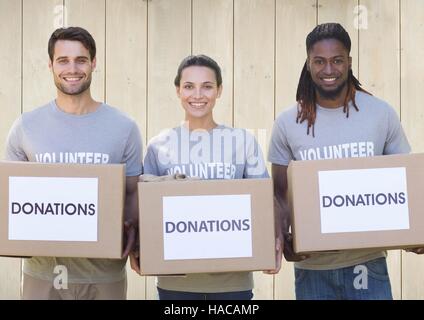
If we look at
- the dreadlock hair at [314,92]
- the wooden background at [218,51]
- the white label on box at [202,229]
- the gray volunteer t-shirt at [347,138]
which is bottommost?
the white label on box at [202,229]

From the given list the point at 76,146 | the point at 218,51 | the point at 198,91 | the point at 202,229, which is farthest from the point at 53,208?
the point at 218,51

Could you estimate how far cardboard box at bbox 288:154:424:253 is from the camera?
210cm

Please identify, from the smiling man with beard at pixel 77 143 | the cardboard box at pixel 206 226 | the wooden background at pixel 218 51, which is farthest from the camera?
the wooden background at pixel 218 51

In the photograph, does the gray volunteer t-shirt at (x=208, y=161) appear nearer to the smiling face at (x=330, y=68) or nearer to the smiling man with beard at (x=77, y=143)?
the smiling man with beard at (x=77, y=143)

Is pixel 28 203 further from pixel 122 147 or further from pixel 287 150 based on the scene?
pixel 287 150

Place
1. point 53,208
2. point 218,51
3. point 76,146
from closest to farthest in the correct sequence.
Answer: point 53,208
point 76,146
point 218,51

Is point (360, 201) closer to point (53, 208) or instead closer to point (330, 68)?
point (330, 68)

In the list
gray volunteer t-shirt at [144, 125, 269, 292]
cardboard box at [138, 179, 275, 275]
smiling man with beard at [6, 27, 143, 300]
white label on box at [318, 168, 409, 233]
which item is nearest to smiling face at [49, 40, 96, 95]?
smiling man with beard at [6, 27, 143, 300]

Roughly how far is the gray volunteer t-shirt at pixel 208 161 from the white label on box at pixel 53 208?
26cm

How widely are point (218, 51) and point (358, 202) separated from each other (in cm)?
112

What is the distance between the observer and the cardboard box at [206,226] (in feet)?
6.86

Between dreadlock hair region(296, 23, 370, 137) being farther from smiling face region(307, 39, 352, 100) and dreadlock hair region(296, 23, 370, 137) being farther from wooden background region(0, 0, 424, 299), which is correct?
wooden background region(0, 0, 424, 299)

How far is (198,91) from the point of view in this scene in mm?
2301

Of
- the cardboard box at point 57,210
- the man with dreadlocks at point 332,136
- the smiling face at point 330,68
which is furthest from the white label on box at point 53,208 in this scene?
the smiling face at point 330,68
